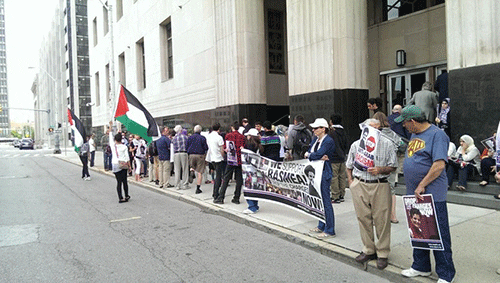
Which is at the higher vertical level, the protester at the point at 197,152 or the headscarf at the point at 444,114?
the headscarf at the point at 444,114

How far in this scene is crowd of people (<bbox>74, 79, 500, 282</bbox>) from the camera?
3.96 meters

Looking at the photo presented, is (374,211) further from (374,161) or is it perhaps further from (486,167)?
(486,167)

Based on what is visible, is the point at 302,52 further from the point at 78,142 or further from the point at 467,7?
the point at 78,142

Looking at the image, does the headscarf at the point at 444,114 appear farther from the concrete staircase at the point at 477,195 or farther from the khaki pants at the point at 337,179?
the khaki pants at the point at 337,179

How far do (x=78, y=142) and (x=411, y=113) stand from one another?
55.4 feet

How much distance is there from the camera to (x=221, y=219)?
788cm

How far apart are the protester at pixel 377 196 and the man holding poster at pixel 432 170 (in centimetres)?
50

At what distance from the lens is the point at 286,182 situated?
6910 millimetres

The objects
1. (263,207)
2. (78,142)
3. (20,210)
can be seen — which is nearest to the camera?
(263,207)

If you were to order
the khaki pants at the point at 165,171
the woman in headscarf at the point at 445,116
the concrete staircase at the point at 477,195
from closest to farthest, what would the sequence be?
the concrete staircase at the point at 477,195 → the woman in headscarf at the point at 445,116 → the khaki pants at the point at 165,171

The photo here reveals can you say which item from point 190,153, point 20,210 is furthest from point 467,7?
point 20,210

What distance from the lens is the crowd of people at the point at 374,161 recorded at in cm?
396

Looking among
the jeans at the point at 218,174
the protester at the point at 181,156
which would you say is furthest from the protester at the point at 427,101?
the protester at the point at 181,156

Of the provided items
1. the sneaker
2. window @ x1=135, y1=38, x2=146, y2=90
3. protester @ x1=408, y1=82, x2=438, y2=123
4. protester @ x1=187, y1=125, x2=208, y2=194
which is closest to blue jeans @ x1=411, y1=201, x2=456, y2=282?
the sneaker
